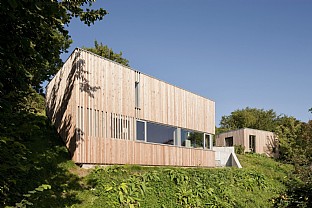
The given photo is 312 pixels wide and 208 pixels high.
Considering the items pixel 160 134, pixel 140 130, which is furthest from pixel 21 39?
pixel 160 134

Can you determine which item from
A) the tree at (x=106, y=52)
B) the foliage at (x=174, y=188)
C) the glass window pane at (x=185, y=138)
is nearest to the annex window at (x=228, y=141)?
the tree at (x=106, y=52)

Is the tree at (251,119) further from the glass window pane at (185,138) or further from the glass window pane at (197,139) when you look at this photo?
the glass window pane at (185,138)

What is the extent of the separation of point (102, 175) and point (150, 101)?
20.7 ft

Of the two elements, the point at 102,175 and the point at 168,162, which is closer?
the point at 102,175

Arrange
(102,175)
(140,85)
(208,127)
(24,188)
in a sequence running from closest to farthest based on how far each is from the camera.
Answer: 1. (24,188)
2. (102,175)
3. (140,85)
4. (208,127)

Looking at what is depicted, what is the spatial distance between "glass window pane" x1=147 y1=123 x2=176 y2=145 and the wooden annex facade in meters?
0.04

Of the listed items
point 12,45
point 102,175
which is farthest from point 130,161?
point 12,45

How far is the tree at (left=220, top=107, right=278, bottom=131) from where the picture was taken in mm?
48622

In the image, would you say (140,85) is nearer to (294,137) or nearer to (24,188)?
(24,188)

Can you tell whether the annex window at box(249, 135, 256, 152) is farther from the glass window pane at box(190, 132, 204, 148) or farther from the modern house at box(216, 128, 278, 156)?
the glass window pane at box(190, 132, 204, 148)

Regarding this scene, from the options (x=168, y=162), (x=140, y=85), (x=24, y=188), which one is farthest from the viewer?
(x=168, y=162)

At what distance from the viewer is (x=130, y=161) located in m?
15.9

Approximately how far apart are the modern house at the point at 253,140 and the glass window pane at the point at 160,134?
53.2ft

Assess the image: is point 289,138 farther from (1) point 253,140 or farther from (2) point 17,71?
(2) point 17,71
